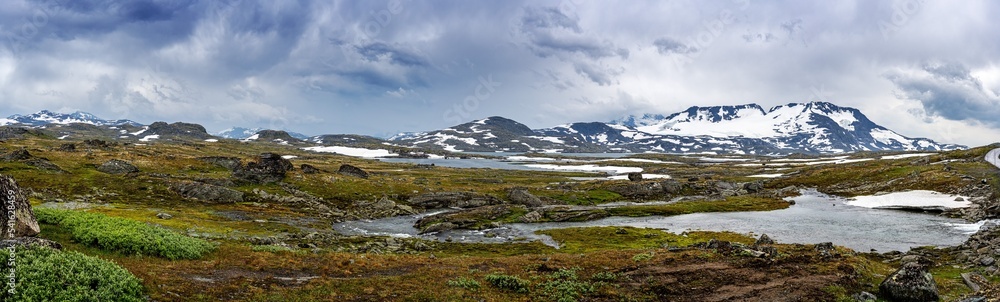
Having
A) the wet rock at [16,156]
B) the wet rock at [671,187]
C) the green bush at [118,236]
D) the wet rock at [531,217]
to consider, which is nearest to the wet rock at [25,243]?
the green bush at [118,236]

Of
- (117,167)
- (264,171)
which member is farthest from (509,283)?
(117,167)

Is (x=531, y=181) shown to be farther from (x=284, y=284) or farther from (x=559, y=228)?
(x=284, y=284)

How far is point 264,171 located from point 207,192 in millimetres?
18219

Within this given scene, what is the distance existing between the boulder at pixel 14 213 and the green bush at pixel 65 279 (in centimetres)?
562

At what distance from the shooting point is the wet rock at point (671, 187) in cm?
13350

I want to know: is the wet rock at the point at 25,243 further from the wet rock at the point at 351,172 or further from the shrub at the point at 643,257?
the wet rock at the point at 351,172

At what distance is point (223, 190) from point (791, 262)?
87.3m

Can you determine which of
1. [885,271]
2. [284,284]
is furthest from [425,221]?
[885,271]

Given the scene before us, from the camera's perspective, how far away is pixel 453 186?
12925 centimetres

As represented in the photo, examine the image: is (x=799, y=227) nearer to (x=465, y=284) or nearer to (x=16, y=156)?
(x=465, y=284)

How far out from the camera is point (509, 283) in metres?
26.3

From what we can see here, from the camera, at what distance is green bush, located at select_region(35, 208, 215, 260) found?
2659cm

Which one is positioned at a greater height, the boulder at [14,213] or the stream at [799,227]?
the boulder at [14,213]

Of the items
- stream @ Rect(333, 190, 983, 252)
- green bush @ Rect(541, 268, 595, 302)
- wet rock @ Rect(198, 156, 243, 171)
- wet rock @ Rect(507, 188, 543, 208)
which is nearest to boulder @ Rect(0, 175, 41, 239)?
green bush @ Rect(541, 268, 595, 302)
